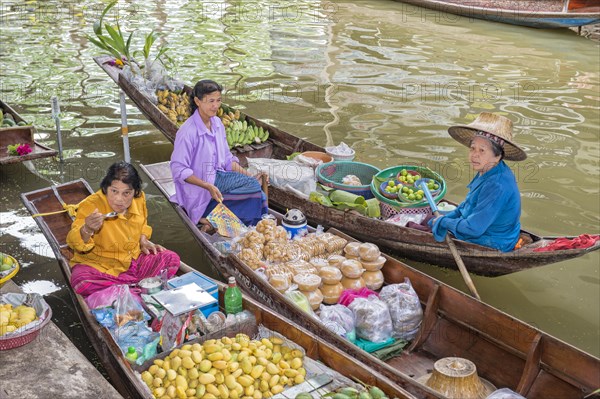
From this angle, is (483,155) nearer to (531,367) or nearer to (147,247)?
(531,367)

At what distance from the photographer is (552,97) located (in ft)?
32.9

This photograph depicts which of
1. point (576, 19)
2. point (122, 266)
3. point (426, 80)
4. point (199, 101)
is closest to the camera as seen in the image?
point (122, 266)

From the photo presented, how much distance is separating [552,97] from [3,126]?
797cm

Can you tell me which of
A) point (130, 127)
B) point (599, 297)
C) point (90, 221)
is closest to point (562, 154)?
point (599, 297)

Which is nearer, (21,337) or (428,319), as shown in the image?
(21,337)

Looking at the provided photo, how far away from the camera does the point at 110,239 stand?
4.01 meters

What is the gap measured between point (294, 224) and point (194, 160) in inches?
39.0

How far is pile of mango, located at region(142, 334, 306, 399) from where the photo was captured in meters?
3.07

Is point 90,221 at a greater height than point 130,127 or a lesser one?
greater

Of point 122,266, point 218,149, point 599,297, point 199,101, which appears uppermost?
point 199,101

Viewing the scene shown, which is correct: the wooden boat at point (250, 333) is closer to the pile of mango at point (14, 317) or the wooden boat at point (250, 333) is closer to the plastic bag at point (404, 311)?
the pile of mango at point (14, 317)

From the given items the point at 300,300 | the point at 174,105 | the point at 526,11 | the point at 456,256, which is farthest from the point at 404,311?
the point at 526,11

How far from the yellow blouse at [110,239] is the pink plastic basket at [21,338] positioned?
25.8 inches

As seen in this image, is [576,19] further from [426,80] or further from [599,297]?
[599,297]
